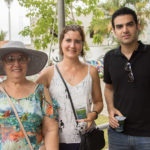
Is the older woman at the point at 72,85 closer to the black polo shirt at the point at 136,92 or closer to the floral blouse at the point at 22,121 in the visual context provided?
the black polo shirt at the point at 136,92

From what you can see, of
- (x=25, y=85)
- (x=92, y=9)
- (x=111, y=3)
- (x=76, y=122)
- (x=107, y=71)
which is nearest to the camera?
(x=25, y=85)

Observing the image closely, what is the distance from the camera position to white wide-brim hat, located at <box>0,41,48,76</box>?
1774mm

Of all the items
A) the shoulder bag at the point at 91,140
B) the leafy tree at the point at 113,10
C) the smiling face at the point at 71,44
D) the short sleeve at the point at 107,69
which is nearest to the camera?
the shoulder bag at the point at 91,140

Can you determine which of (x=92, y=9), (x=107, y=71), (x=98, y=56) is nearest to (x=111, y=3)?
(x=98, y=56)

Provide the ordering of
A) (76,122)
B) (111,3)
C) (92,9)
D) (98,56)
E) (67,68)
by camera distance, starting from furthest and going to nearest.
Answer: (98,56)
(111,3)
(92,9)
(67,68)
(76,122)

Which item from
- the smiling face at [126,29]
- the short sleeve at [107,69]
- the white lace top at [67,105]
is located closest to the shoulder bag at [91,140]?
the white lace top at [67,105]

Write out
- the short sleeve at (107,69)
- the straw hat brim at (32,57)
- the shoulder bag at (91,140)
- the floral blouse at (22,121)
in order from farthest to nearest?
the short sleeve at (107,69) → the shoulder bag at (91,140) → the straw hat brim at (32,57) → the floral blouse at (22,121)

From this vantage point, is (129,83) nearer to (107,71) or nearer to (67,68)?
(107,71)

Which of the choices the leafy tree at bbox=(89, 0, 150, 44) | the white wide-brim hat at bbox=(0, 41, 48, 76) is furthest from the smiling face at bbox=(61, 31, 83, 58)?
the leafy tree at bbox=(89, 0, 150, 44)

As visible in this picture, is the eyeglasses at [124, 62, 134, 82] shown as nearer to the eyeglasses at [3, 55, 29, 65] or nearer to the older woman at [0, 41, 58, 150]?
the older woman at [0, 41, 58, 150]

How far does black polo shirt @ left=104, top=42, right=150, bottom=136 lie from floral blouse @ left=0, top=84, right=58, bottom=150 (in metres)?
0.87

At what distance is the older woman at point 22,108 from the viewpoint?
5.53 ft

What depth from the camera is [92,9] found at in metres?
5.96

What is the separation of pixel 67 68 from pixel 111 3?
1637cm
